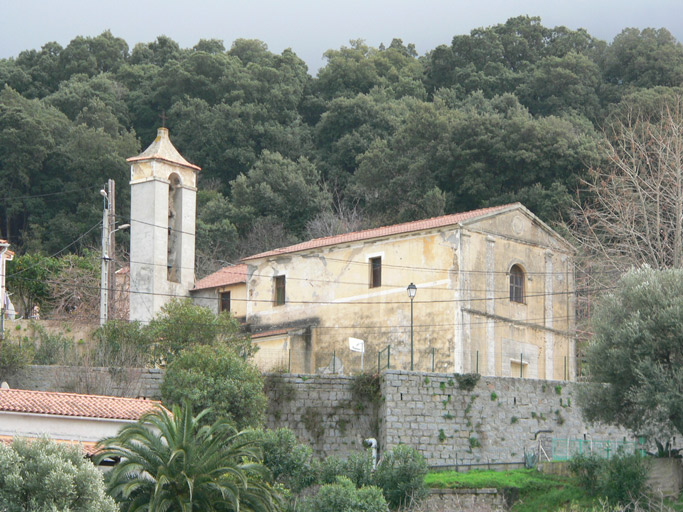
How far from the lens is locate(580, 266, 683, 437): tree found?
27.9m

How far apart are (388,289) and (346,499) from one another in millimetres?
14235

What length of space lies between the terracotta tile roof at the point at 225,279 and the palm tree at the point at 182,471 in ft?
61.0

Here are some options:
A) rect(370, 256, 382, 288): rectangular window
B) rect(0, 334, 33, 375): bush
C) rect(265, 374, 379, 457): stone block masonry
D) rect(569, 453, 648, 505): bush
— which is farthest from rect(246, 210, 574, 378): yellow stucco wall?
rect(0, 334, 33, 375): bush

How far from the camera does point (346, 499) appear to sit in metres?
25.5

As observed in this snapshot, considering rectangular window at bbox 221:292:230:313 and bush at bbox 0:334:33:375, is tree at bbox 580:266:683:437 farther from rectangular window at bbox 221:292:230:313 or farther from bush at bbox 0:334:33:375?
rectangular window at bbox 221:292:230:313

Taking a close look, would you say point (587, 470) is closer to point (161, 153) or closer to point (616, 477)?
point (616, 477)

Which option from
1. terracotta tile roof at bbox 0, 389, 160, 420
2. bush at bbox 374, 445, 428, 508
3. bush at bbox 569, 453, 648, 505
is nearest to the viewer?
bush at bbox 569, 453, 648, 505

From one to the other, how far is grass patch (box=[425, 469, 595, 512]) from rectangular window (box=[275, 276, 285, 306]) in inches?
530

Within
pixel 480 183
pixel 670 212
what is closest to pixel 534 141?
pixel 480 183

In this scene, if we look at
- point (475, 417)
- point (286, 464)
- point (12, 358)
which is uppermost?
point (12, 358)

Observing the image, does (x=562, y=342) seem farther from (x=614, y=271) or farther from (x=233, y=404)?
(x=233, y=404)

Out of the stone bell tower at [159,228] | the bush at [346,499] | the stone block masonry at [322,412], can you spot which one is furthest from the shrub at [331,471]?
the stone bell tower at [159,228]

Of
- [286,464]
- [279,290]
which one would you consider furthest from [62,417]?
[279,290]

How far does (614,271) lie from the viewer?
4162 centimetres
